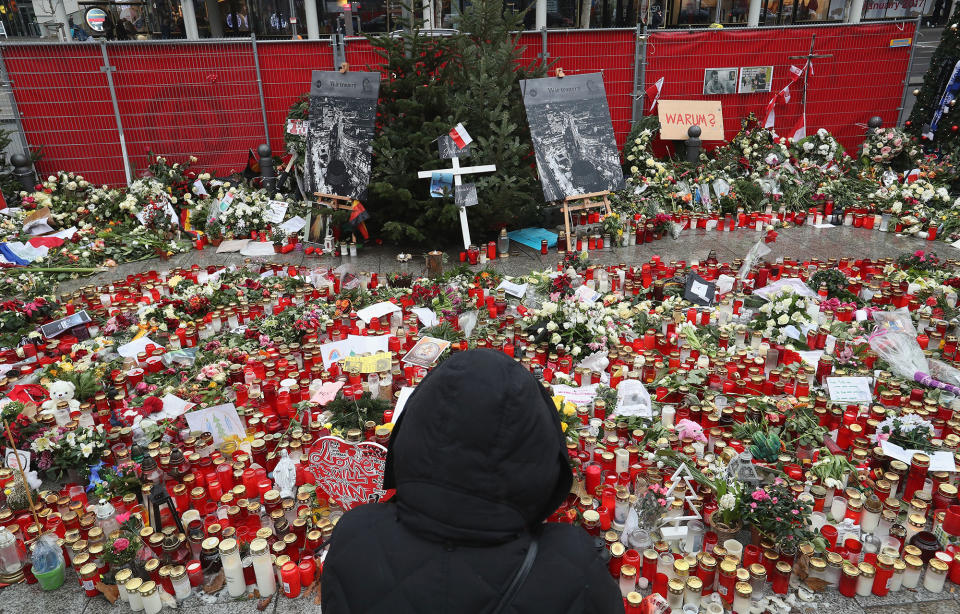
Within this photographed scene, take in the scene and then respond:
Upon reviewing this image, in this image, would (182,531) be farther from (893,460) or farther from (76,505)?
(893,460)

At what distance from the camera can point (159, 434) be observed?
366 centimetres

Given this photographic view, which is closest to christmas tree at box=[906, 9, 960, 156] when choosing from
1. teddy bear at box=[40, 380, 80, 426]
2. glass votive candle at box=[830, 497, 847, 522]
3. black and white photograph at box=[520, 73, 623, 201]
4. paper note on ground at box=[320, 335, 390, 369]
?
black and white photograph at box=[520, 73, 623, 201]

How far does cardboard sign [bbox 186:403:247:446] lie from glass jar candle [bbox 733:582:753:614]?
272 cm

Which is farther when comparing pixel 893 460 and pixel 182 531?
pixel 893 460

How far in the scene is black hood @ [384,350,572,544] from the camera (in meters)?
1.24

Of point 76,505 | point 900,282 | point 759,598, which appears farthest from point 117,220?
point 900,282

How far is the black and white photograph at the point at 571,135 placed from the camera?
753 cm

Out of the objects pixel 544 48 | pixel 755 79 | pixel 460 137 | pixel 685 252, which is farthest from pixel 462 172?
pixel 755 79

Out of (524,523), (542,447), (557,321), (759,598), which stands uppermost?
(542,447)

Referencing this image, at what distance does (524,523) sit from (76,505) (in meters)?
2.81

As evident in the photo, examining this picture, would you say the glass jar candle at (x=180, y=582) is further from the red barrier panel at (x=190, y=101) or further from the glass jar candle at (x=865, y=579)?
the red barrier panel at (x=190, y=101)

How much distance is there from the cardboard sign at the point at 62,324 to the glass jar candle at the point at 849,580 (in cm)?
559

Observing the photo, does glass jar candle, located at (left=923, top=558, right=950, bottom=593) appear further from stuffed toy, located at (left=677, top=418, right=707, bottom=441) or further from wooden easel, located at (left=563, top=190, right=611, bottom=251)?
wooden easel, located at (left=563, top=190, right=611, bottom=251)

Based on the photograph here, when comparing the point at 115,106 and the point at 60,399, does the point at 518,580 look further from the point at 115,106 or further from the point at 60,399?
the point at 115,106
